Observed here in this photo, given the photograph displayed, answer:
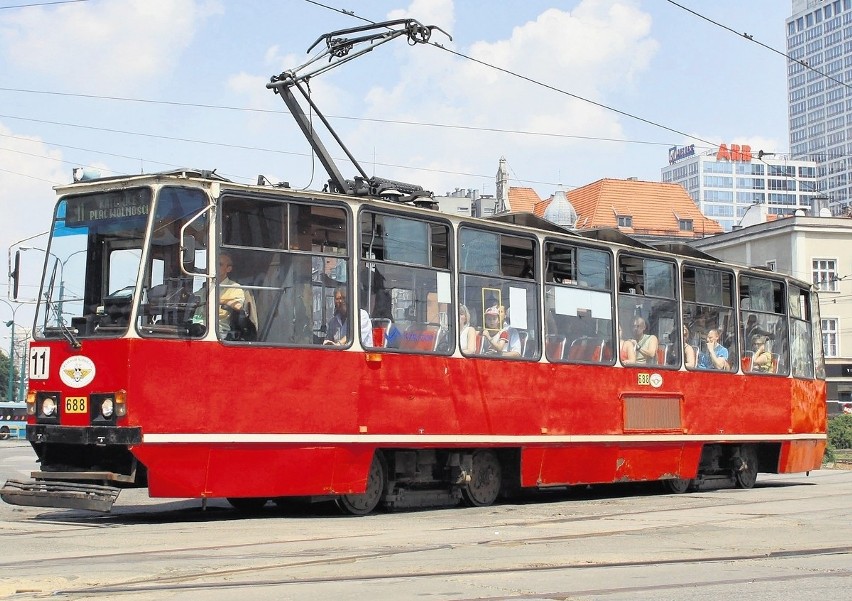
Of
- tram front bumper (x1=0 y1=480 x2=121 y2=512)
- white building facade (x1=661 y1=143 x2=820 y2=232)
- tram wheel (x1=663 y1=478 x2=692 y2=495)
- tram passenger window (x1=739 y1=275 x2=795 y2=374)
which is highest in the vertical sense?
white building facade (x1=661 y1=143 x2=820 y2=232)

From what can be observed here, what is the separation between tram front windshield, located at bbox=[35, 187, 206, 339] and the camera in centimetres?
1185

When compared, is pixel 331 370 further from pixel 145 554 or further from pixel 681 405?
pixel 681 405

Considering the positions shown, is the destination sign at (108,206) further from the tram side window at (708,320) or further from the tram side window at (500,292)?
the tram side window at (708,320)

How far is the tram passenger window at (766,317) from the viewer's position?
19.5 m

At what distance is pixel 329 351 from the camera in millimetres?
12820

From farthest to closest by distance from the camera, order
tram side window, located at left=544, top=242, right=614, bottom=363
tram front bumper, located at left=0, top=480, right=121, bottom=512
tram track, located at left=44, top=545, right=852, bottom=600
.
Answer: tram side window, located at left=544, top=242, right=614, bottom=363, tram front bumper, located at left=0, top=480, right=121, bottom=512, tram track, located at left=44, top=545, right=852, bottom=600

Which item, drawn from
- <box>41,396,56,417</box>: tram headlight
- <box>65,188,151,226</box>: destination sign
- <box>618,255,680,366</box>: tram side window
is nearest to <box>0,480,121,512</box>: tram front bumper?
<box>41,396,56,417</box>: tram headlight

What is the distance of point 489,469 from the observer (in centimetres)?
1501

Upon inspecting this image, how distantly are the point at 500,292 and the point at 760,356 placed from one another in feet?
21.5

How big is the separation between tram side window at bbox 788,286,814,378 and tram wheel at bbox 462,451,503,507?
749 cm

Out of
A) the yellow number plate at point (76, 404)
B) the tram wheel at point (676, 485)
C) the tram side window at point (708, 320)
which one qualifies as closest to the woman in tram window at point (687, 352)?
the tram side window at point (708, 320)

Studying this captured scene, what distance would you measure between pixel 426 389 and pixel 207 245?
10.2 ft

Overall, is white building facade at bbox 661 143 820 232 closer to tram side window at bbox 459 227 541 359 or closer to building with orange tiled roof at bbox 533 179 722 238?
building with orange tiled roof at bbox 533 179 722 238

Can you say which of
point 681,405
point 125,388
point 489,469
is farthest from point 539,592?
point 681,405
